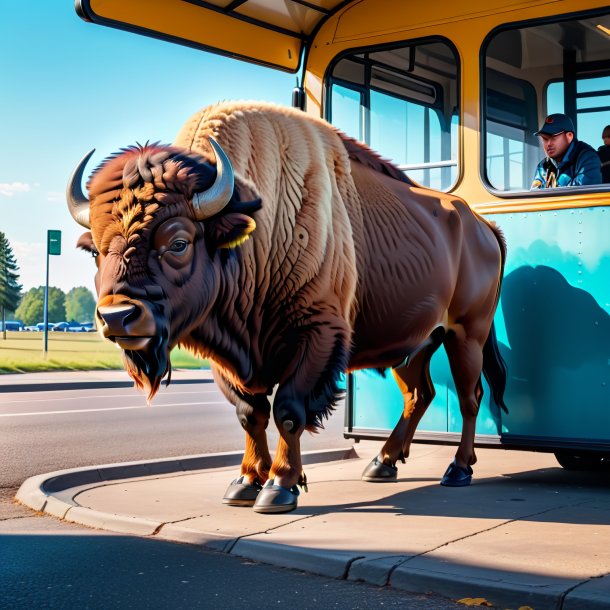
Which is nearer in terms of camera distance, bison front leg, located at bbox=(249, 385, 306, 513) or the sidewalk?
the sidewalk

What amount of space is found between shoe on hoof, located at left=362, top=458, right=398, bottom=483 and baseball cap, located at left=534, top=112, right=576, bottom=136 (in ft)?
8.64

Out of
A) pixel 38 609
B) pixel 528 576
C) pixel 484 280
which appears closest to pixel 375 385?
pixel 484 280

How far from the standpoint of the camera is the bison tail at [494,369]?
304 inches

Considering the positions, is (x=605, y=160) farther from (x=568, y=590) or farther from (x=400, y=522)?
(x=568, y=590)

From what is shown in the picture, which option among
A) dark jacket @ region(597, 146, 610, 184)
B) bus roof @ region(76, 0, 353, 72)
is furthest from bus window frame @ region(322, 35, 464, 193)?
dark jacket @ region(597, 146, 610, 184)

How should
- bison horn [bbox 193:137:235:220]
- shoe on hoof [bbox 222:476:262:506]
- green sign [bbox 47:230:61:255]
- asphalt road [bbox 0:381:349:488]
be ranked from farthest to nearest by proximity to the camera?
green sign [bbox 47:230:61:255], asphalt road [bbox 0:381:349:488], shoe on hoof [bbox 222:476:262:506], bison horn [bbox 193:137:235:220]

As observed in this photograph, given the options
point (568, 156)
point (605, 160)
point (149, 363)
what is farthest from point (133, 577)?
point (605, 160)

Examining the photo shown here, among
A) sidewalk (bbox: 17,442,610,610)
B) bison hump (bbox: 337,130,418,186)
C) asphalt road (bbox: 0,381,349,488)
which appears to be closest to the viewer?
sidewalk (bbox: 17,442,610,610)

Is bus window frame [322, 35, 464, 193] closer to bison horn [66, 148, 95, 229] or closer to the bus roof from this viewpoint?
the bus roof

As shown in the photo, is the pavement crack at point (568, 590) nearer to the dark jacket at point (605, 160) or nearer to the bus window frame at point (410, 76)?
the dark jacket at point (605, 160)

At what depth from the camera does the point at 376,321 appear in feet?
22.9

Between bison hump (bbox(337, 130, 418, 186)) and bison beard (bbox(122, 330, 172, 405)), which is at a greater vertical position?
bison hump (bbox(337, 130, 418, 186))

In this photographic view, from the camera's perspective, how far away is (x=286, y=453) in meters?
6.30

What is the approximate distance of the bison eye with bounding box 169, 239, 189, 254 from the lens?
5.82 metres
